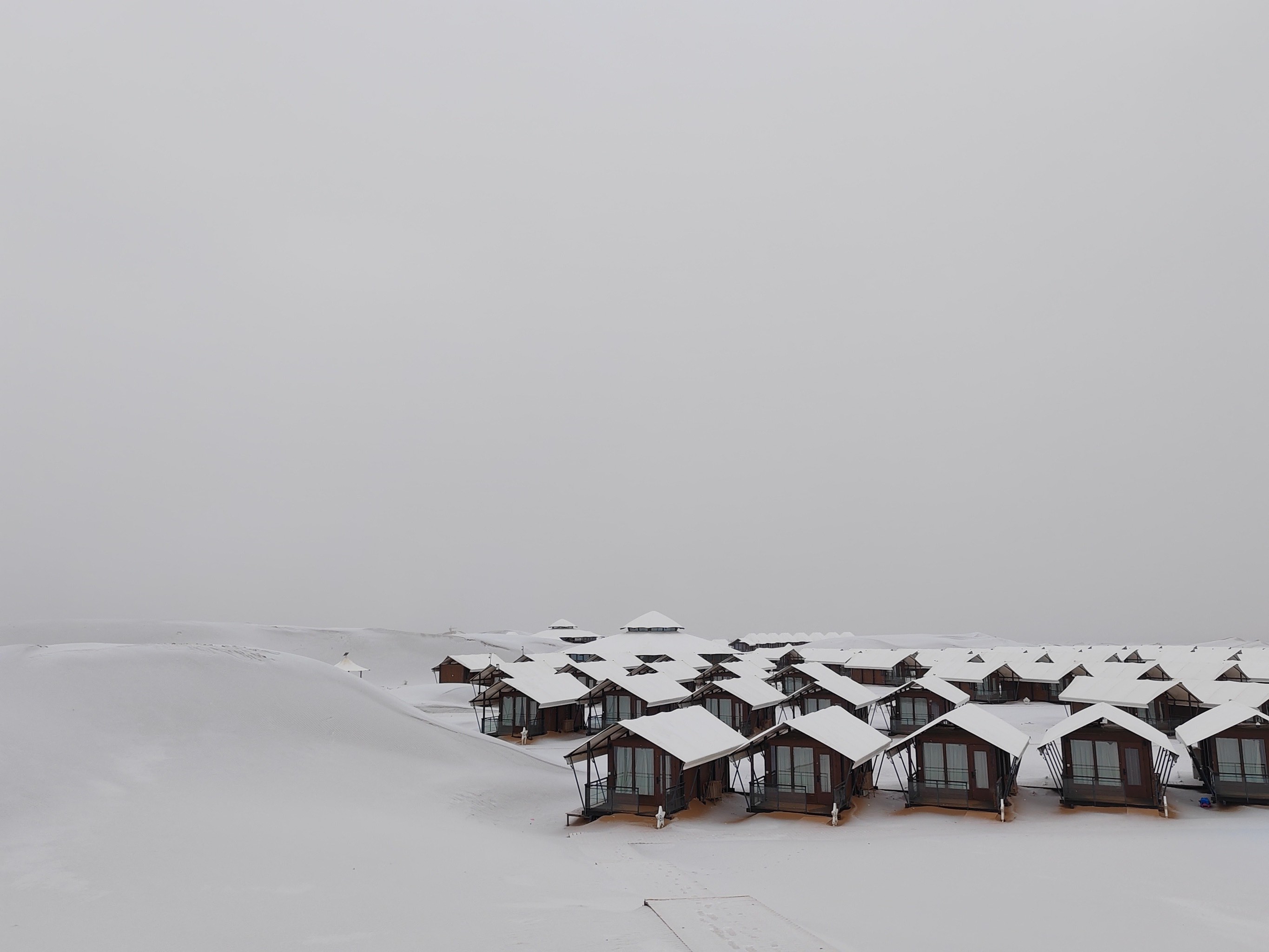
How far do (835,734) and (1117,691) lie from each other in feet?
87.0

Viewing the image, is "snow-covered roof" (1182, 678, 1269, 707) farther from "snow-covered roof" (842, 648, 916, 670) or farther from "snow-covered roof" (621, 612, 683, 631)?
"snow-covered roof" (621, 612, 683, 631)

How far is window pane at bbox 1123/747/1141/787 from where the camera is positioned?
92.9 ft

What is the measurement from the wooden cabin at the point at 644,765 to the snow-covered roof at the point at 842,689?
771 inches

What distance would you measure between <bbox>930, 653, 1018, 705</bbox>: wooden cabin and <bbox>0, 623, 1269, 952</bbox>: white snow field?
91.3 ft

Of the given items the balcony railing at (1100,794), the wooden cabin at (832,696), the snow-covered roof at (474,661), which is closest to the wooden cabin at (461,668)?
the snow-covered roof at (474,661)

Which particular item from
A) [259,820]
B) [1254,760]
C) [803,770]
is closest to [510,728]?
[803,770]

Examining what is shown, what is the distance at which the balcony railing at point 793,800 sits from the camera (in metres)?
27.4

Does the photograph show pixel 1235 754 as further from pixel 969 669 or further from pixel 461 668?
pixel 461 668

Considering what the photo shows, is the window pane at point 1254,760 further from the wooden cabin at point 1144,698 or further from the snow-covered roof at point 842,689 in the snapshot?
the snow-covered roof at point 842,689

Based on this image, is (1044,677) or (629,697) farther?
(1044,677)

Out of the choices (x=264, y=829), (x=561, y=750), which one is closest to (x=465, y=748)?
(x=561, y=750)

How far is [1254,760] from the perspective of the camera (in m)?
29.2

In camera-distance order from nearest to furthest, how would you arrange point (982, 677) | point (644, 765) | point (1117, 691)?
point (644, 765) → point (1117, 691) → point (982, 677)

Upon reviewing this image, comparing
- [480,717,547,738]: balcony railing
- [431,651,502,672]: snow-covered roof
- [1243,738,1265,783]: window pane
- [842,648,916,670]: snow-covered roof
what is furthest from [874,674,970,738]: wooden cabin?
[431,651,502,672]: snow-covered roof
